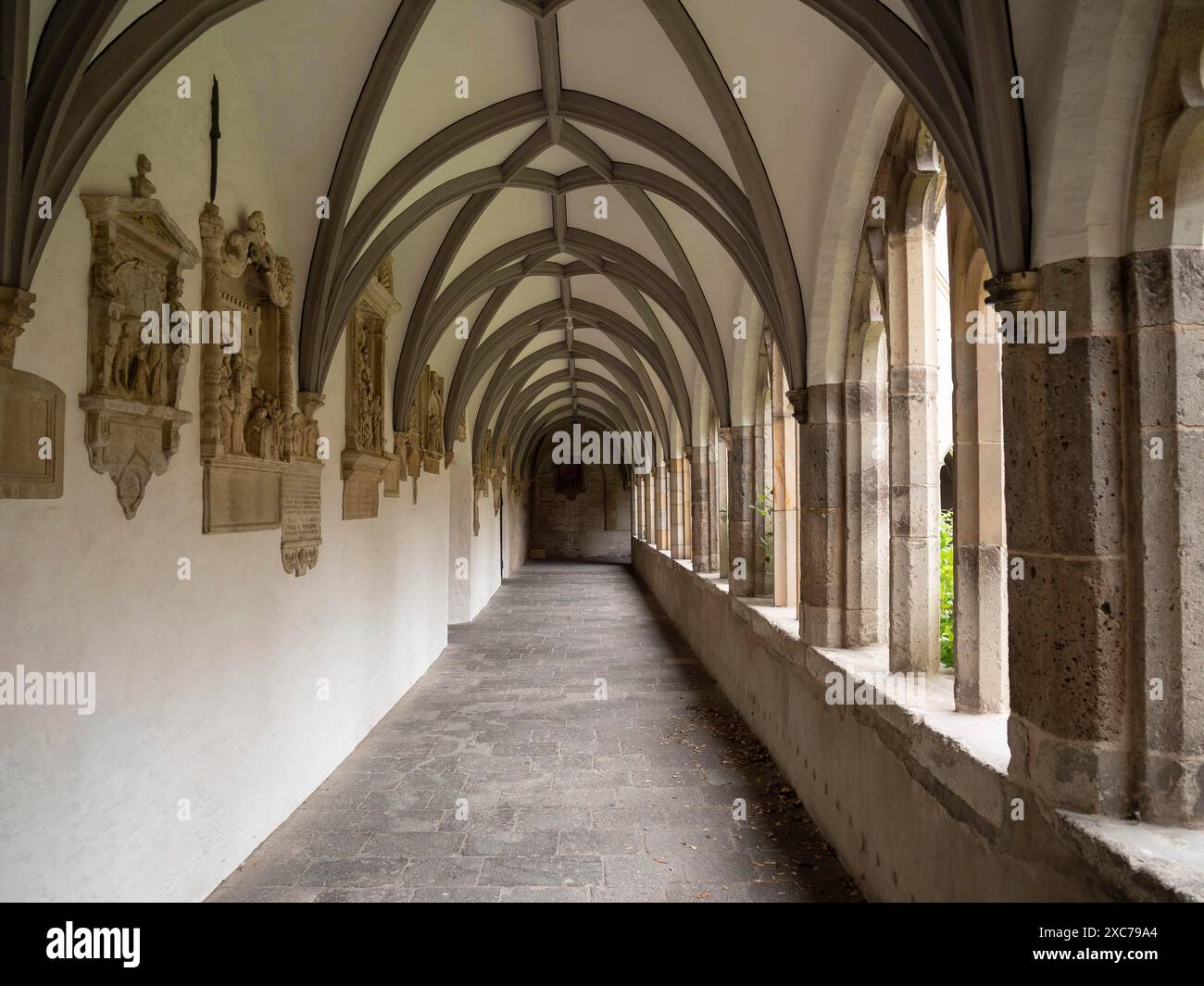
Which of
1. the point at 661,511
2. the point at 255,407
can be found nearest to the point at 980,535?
the point at 255,407

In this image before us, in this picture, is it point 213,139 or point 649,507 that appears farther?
point 649,507

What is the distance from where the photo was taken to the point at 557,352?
13703 mm

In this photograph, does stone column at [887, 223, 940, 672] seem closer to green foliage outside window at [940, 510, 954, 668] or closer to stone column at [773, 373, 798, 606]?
green foliage outside window at [940, 510, 954, 668]

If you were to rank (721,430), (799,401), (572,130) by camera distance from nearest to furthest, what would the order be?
(799,401) < (572,130) < (721,430)

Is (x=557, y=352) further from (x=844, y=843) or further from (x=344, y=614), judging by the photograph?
(x=844, y=843)

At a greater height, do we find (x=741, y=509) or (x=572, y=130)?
(x=572, y=130)

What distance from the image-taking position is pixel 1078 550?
1.96 metres

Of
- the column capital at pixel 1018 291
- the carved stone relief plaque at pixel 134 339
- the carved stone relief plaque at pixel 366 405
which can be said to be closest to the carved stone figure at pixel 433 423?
the carved stone relief plaque at pixel 366 405

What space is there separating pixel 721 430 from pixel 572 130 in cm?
295

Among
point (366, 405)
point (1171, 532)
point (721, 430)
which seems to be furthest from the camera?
point (721, 430)

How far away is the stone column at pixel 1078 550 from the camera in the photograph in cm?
193

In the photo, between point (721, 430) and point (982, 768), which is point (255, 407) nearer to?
point (982, 768)

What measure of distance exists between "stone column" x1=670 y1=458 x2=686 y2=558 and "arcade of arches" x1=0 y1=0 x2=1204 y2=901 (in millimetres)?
4875
